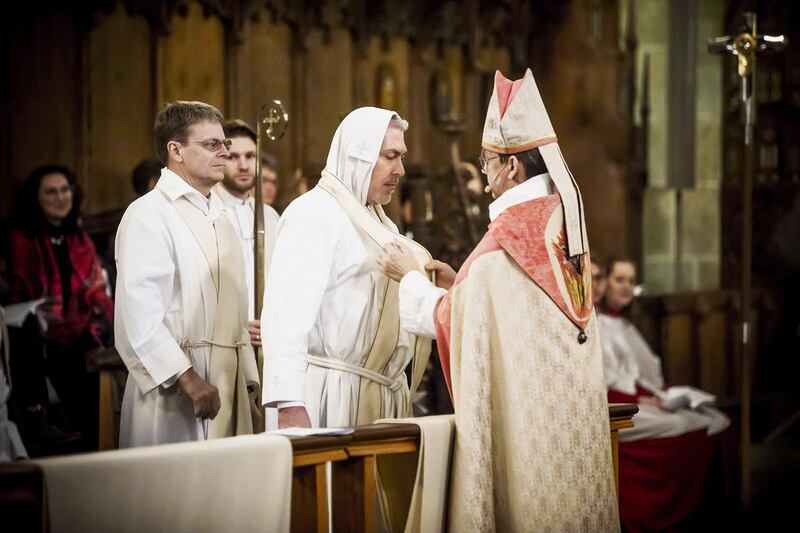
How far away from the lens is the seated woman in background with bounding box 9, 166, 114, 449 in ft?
20.6

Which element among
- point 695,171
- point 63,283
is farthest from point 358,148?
point 695,171

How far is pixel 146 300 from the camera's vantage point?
3.93 m

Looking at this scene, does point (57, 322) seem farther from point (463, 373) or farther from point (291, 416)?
point (463, 373)

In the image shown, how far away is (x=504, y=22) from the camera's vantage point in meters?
10.2

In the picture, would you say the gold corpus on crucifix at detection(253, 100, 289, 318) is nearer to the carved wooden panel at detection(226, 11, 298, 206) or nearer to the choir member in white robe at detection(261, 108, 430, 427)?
the choir member in white robe at detection(261, 108, 430, 427)

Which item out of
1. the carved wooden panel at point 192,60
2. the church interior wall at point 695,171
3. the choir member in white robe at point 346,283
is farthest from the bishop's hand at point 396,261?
the church interior wall at point 695,171

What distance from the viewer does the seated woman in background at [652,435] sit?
7258 millimetres

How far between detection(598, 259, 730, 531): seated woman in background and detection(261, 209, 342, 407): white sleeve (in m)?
3.80

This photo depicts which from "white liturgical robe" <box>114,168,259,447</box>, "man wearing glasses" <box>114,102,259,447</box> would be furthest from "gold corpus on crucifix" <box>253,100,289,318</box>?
"white liturgical robe" <box>114,168,259,447</box>

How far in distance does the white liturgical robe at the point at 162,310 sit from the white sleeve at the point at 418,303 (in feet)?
2.45

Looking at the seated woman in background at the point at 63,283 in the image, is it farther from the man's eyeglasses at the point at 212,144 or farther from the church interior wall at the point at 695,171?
the church interior wall at the point at 695,171

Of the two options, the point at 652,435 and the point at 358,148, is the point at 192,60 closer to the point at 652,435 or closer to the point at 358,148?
the point at 652,435

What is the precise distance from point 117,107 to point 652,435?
160 inches

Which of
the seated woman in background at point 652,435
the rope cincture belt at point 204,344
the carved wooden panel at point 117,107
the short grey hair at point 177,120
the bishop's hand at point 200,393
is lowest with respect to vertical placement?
the seated woman in background at point 652,435
